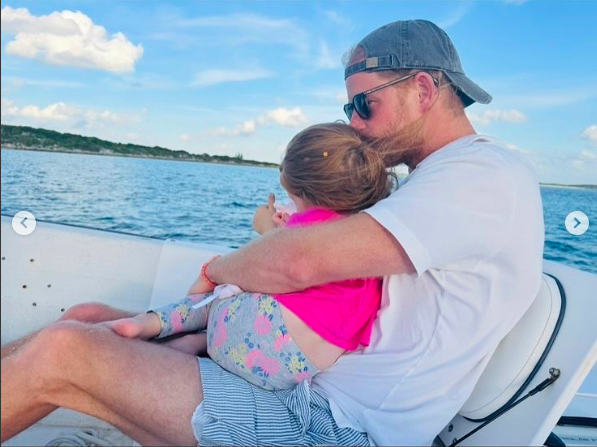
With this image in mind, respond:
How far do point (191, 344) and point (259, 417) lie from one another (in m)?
0.34

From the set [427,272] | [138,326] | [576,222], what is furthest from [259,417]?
[576,222]

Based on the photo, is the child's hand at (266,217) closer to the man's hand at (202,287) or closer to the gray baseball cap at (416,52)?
the man's hand at (202,287)

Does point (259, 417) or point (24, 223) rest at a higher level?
point (24, 223)

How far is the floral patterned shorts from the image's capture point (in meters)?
1.44

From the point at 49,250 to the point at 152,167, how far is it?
24.3 metres

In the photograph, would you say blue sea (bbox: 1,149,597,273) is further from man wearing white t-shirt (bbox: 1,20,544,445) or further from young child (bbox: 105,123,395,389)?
man wearing white t-shirt (bbox: 1,20,544,445)

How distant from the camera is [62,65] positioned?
1.62m

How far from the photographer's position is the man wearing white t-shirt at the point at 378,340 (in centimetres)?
131

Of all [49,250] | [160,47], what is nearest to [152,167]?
[160,47]

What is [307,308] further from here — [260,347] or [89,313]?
[89,313]

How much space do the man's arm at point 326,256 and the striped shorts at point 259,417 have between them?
0.25 m

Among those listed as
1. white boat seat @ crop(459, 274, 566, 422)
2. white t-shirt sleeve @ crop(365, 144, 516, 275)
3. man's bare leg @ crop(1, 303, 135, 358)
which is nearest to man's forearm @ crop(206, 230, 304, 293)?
white t-shirt sleeve @ crop(365, 144, 516, 275)

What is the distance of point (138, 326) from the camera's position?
5.10 ft

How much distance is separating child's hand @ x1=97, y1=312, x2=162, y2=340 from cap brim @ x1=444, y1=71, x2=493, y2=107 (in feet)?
3.58
